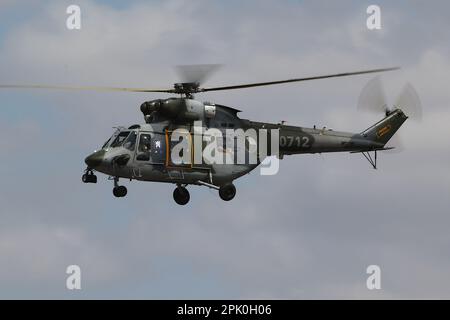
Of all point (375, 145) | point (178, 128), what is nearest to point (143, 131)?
point (178, 128)

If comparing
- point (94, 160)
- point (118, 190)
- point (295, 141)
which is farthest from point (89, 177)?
point (295, 141)

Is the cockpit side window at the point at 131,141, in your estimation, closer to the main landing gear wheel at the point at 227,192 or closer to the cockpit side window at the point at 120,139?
the cockpit side window at the point at 120,139

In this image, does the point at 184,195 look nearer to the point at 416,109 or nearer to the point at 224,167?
the point at 224,167

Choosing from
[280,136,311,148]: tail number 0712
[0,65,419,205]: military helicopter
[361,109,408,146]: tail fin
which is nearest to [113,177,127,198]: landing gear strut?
[0,65,419,205]: military helicopter

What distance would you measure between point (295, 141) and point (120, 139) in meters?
7.82

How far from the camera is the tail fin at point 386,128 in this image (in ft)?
169

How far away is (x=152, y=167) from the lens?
4547 centimetres

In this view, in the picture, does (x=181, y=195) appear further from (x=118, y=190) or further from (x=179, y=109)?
(x=179, y=109)

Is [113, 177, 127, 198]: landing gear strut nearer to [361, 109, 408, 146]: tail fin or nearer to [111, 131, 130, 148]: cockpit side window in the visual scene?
[111, 131, 130, 148]: cockpit side window

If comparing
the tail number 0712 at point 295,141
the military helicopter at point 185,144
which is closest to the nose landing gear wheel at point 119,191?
the military helicopter at point 185,144

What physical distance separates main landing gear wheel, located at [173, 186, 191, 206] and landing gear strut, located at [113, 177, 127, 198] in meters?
3.27
